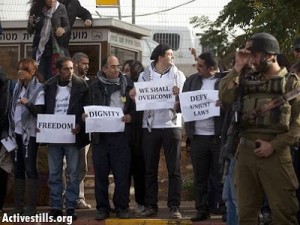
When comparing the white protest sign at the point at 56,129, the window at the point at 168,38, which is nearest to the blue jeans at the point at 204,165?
the white protest sign at the point at 56,129

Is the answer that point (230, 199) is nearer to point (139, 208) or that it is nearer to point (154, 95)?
point (154, 95)

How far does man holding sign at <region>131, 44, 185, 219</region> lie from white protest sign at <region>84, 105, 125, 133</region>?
0.32 meters

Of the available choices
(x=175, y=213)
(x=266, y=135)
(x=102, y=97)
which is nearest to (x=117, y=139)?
(x=102, y=97)

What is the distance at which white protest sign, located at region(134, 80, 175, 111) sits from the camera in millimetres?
11047

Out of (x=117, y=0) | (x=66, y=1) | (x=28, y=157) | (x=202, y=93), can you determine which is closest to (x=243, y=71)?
(x=202, y=93)

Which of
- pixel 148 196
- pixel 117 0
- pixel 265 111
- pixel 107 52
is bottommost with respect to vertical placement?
pixel 148 196

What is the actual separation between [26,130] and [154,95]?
1875 mm

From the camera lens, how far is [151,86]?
11078 millimetres

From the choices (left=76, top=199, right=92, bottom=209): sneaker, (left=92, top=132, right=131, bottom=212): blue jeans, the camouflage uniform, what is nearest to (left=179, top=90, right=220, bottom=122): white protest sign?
(left=92, top=132, right=131, bottom=212): blue jeans

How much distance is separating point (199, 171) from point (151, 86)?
1.31 m

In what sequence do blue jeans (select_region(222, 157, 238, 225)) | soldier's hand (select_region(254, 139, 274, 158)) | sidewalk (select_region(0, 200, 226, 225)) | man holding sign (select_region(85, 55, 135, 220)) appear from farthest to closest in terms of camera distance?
man holding sign (select_region(85, 55, 135, 220))
sidewalk (select_region(0, 200, 226, 225))
blue jeans (select_region(222, 157, 238, 225))
soldier's hand (select_region(254, 139, 274, 158))

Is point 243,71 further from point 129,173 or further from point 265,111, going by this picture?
point 129,173

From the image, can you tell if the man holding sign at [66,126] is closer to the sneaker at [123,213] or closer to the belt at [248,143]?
the sneaker at [123,213]

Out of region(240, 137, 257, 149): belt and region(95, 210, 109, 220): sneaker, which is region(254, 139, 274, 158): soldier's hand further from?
region(95, 210, 109, 220): sneaker
